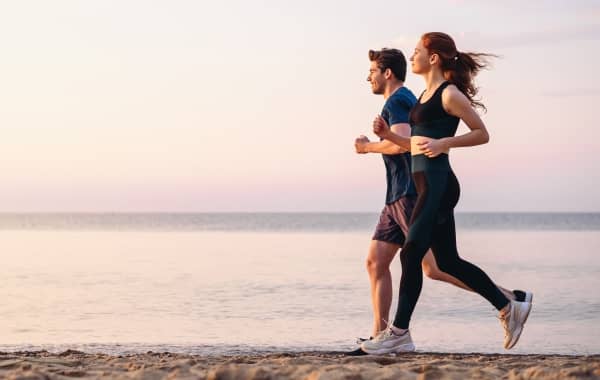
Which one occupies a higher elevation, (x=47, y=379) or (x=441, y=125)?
(x=441, y=125)

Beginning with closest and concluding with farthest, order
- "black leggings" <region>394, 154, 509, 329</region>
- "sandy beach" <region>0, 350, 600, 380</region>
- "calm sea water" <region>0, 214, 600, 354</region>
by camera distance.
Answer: "sandy beach" <region>0, 350, 600, 380</region>, "black leggings" <region>394, 154, 509, 329</region>, "calm sea water" <region>0, 214, 600, 354</region>

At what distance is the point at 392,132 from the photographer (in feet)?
20.6

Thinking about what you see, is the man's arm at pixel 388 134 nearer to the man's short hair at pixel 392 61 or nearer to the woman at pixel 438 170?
the woman at pixel 438 170

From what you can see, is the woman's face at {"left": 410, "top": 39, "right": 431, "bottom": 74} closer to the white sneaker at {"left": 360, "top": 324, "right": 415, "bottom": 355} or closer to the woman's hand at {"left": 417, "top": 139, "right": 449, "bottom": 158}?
the woman's hand at {"left": 417, "top": 139, "right": 449, "bottom": 158}

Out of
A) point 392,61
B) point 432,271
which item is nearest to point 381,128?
point 392,61

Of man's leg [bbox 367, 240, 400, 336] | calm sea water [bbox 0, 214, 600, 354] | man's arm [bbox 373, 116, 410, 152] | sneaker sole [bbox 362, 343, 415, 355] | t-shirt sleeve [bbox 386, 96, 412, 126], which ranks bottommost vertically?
calm sea water [bbox 0, 214, 600, 354]

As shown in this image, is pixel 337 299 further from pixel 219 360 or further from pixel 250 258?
pixel 250 258

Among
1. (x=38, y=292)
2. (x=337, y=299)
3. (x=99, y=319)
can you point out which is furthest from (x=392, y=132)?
(x=38, y=292)

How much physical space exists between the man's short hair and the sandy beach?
6.24ft

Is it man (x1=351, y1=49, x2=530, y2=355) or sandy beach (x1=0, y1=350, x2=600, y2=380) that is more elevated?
man (x1=351, y1=49, x2=530, y2=355)

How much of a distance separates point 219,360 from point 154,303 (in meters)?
5.08

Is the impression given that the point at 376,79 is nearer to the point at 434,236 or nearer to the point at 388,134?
the point at 388,134

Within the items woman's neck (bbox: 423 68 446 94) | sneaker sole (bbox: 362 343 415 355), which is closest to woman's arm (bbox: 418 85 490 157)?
woman's neck (bbox: 423 68 446 94)

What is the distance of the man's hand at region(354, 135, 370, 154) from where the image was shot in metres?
6.34
